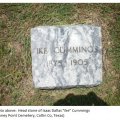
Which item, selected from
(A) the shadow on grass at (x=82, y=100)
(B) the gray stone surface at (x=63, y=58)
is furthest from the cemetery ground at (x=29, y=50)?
(B) the gray stone surface at (x=63, y=58)

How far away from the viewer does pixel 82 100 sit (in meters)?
3.38

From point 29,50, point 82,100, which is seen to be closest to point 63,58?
point 29,50

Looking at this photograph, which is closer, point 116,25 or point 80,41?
point 80,41

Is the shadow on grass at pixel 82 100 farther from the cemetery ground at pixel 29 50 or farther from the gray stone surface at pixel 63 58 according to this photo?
the gray stone surface at pixel 63 58

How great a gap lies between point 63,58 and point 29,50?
1.46 feet

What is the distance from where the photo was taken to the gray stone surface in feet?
10.6

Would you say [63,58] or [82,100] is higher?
[63,58]

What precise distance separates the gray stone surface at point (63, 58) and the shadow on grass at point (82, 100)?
0.68 ft

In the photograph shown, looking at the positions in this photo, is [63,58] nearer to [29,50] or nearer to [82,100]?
[29,50]
